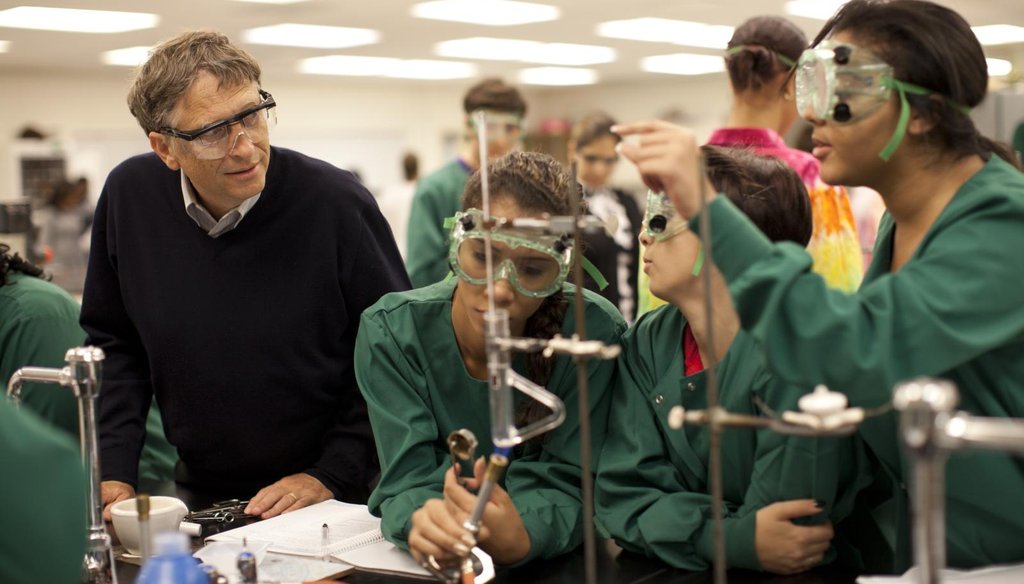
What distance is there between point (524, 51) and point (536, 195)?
35.6 feet

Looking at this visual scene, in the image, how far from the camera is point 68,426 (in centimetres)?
259

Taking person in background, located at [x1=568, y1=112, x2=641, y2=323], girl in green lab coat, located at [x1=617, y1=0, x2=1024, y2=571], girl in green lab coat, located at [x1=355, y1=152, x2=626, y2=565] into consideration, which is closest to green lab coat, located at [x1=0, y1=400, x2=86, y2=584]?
girl in green lab coat, located at [x1=355, y1=152, x2=626, y2=565]

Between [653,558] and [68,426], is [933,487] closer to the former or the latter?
[653,558]

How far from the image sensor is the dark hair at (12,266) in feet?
8.58

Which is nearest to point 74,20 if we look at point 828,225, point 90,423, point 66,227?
point 66,227

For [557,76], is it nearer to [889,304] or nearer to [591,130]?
[591,130]

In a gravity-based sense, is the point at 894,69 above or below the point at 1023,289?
above

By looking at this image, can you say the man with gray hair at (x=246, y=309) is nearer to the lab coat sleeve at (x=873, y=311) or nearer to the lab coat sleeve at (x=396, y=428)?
the lab coat sleeve at (x=396, y=428)

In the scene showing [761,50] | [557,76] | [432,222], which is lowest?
[557,76]

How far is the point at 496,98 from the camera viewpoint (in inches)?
185

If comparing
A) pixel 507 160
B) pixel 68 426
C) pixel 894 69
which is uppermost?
pixel 894 69

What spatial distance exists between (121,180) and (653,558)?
1.60m

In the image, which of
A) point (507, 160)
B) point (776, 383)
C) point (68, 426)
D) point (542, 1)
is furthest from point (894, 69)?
point (542, 1)

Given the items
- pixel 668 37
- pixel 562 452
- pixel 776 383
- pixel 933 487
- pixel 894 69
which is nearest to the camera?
pixel 933 487
